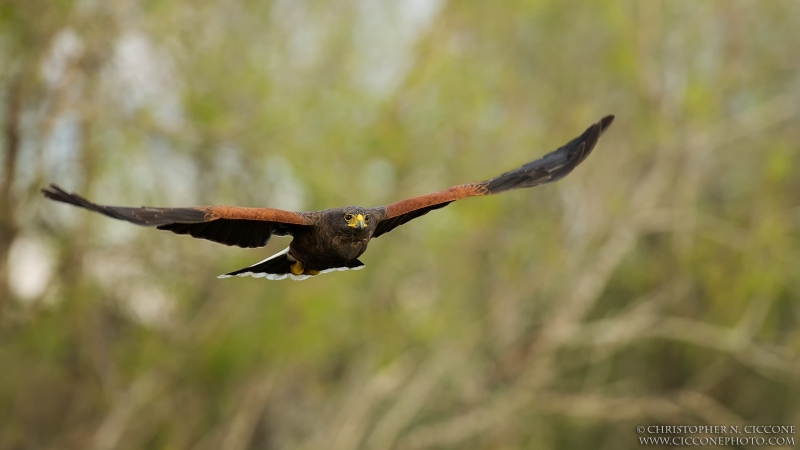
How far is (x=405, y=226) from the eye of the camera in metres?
19.8

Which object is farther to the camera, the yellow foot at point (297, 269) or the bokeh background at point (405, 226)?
the bokeh background at point (405, 226)

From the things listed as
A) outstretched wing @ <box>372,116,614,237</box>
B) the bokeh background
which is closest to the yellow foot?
outstretched wing @ <box>372,116,614,237</box>

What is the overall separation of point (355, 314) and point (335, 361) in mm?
→ 2240

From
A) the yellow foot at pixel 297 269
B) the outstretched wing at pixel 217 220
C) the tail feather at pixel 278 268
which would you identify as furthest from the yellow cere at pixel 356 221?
the yellow foot at pixel 297 269

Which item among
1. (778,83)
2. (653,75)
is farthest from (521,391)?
(778,83)

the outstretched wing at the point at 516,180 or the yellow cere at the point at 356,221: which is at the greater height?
the outstretched wing at the point at 516,180

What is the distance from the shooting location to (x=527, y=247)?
2186 cm

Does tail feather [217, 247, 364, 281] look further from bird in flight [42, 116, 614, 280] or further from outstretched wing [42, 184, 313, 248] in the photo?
outstretched wing [42, 184, 313, 248]

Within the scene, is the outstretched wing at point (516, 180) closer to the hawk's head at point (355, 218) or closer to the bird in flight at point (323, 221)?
the bird in flight at point (323, 221)

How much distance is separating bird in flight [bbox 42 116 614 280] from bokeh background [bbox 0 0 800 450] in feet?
25.0

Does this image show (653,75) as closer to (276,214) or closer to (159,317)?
(159,317)

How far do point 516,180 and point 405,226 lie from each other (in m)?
12.2

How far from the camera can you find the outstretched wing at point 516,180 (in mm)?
7449

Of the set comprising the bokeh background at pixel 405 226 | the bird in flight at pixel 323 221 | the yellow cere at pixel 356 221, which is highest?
the bokeh background at pixel 405 226
